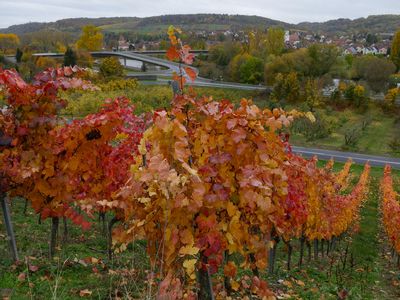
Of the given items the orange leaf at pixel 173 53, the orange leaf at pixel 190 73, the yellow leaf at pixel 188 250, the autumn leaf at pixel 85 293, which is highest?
the orange leaf at pixel 173 53

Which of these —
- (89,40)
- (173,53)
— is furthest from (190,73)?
(89,40)

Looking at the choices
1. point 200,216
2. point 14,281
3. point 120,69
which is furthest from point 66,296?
point 120,69

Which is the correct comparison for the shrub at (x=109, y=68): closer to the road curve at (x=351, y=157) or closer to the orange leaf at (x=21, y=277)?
the road curve at (x=351, y=157)

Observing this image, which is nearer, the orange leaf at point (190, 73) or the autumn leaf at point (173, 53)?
the autumn leaf at point (173, 53)

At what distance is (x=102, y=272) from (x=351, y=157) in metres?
31.7

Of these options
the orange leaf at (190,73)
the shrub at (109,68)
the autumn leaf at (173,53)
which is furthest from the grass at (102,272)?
the shrub at (109,68)

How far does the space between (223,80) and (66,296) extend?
68.4 metres

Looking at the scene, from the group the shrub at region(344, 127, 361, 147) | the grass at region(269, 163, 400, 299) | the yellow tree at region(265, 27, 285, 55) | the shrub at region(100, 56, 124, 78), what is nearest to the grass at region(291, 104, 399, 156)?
the shrub at region(344, 127, 361, 147)

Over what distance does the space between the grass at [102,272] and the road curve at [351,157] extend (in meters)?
18.4

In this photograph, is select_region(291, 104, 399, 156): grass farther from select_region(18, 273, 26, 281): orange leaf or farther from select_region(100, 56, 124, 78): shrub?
select_region(18, 273, 26, 281): orange leaf

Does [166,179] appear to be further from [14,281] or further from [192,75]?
[14,281]

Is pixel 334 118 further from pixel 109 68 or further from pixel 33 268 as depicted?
pixel 33 268

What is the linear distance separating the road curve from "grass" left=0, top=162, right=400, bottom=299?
18374mm

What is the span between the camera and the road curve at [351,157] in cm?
3462
